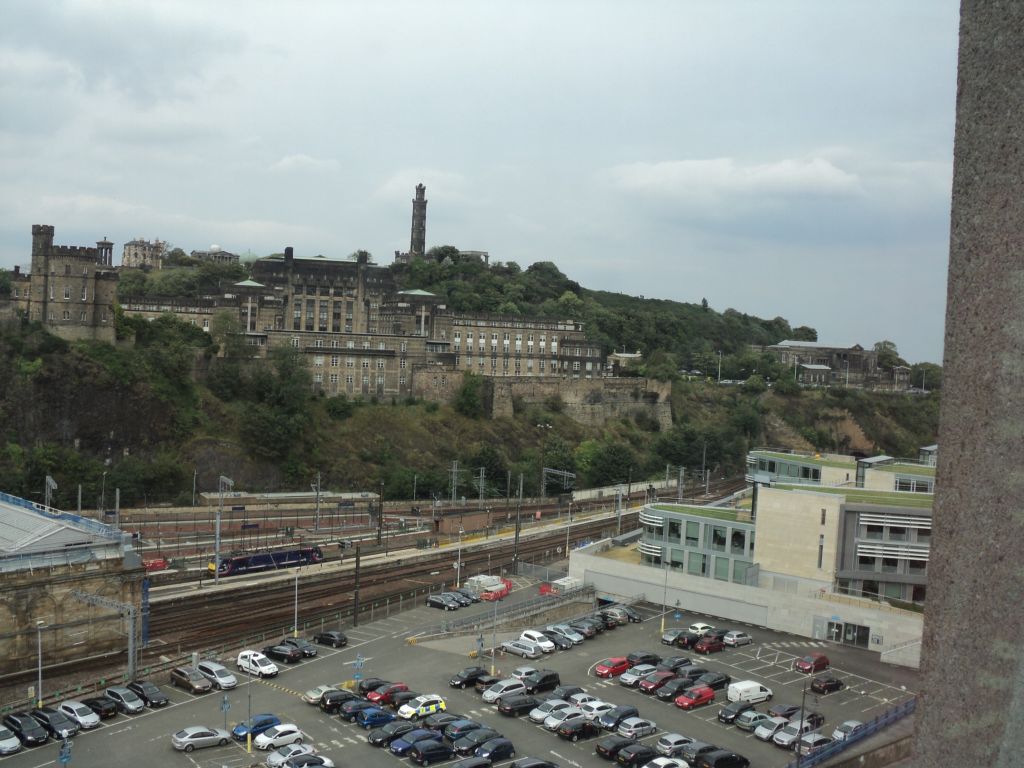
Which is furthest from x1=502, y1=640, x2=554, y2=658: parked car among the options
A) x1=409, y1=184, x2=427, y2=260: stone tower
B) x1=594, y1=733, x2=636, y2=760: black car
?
x1=409, y1=184, x2=427, y2=260: stone tower

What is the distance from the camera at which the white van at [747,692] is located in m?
31.0

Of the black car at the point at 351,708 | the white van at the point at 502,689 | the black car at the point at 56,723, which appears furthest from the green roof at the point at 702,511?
the black car at the point at 56,723

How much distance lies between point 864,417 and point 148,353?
8390 cm

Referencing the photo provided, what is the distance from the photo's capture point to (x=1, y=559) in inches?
1277

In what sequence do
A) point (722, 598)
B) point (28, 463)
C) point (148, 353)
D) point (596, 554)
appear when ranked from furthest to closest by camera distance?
point (148, 353), point (28, 463), point (596, 554), point (722, 598)

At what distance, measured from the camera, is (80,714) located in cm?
2764

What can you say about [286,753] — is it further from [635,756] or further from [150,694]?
[635,756]

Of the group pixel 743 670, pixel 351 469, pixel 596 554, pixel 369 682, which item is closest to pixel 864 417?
pixel 351 469

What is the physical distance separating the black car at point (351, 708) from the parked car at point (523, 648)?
7.72 metres

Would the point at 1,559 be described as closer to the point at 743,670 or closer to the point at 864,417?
the point at 743,670

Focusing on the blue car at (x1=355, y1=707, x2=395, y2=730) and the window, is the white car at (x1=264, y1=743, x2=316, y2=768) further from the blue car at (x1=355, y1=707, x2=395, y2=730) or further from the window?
the window

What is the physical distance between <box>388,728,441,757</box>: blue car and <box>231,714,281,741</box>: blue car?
350 cm

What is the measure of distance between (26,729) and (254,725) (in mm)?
6027

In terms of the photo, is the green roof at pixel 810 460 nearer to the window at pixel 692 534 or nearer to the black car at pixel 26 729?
the window at pixel 692 534
